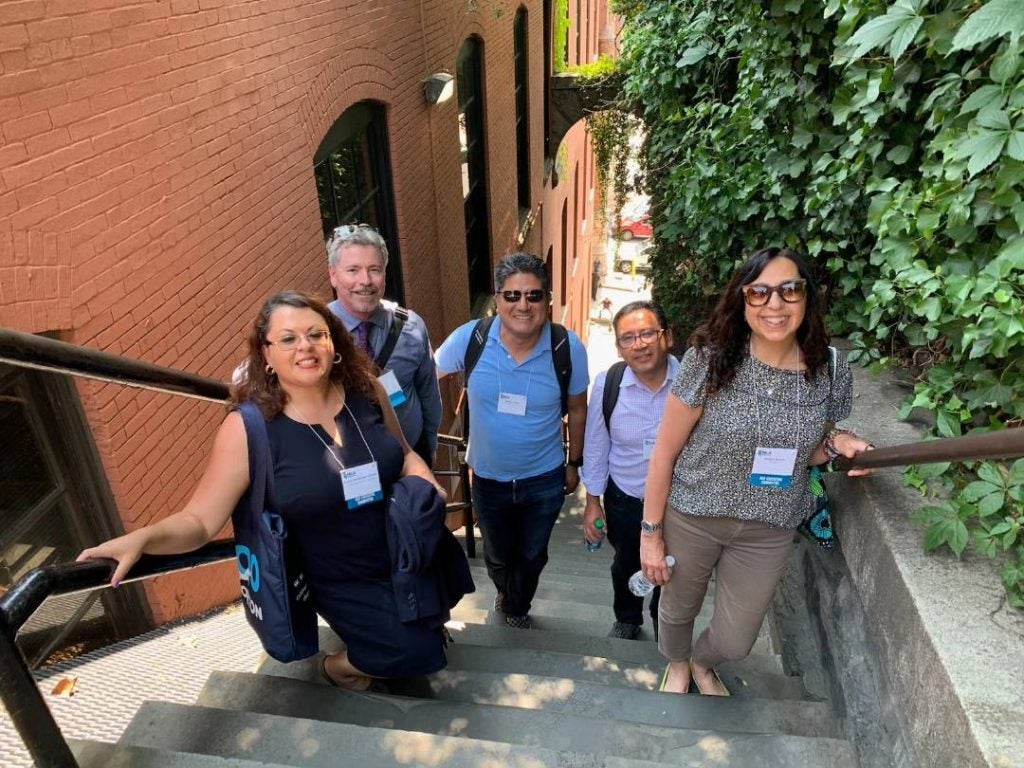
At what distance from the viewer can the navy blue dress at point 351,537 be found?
205cm

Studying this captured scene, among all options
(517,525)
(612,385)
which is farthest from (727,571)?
(517,525)

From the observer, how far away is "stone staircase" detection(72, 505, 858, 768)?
2053mm

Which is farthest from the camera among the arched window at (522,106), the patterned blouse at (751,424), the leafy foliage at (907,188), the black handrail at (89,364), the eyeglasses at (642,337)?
the arched window at (522,106)

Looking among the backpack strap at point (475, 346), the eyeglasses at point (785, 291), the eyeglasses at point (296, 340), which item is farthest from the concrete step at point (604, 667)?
the eyeglasses at point (785, 291)

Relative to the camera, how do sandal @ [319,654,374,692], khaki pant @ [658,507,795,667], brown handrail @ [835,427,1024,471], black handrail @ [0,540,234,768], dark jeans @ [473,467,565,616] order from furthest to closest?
dark jeans @ [473,467,565,616]
sandal @ [319,654,374,692]
khaki pant @ [658,507,795,667]
brown handrail @ [835,427,1024,471]
black handrail @ [0,540,234,768]

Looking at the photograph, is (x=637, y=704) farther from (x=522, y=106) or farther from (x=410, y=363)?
(x=522, y=106)

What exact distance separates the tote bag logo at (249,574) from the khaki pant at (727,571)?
1.38 metres

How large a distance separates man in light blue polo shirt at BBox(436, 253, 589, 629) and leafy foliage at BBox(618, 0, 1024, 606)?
1.27 meters

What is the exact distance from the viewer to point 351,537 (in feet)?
7.14

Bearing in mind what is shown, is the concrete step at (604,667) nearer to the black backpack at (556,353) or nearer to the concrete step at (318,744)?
the concrete step at (318,744)

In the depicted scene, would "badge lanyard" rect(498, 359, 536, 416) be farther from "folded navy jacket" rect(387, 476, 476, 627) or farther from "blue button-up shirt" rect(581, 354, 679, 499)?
"folded navy jacket" rect(387, 476, 476, 627)

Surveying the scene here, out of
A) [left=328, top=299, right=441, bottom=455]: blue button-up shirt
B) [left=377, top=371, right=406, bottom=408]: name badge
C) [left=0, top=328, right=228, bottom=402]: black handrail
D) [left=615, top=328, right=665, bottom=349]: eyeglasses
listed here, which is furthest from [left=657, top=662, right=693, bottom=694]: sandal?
[left=0, top=328, right=228, bottom=402]: black handrail

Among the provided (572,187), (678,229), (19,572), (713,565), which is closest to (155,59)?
(19,572)

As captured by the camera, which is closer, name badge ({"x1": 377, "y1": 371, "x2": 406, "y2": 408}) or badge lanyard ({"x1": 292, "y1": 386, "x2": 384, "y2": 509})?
badge lanyard ({"x1": 292, "y1": 386, "x2": 384, "y2": 509})
